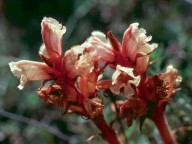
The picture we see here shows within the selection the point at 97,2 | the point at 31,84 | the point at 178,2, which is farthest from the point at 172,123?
the point at 97,2

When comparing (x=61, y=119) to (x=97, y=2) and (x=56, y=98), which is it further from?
(x=97, y=2)

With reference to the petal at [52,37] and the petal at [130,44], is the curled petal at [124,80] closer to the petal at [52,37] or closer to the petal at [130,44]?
the petal at [130,44]

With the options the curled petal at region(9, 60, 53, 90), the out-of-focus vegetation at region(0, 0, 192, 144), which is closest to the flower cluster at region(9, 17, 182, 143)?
the curled petal at region(9, 60, 53, 90)

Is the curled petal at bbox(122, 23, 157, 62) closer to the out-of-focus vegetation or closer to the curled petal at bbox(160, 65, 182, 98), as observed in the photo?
the curled petal at bbox(160, 65, 182, 98)

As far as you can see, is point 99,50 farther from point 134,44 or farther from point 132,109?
point 132,109

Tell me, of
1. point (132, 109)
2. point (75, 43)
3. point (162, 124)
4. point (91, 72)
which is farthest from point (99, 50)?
point (75, 43)

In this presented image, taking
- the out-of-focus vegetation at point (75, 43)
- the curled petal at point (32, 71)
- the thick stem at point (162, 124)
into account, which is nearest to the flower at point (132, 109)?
the thick stem at point (162, 124)
